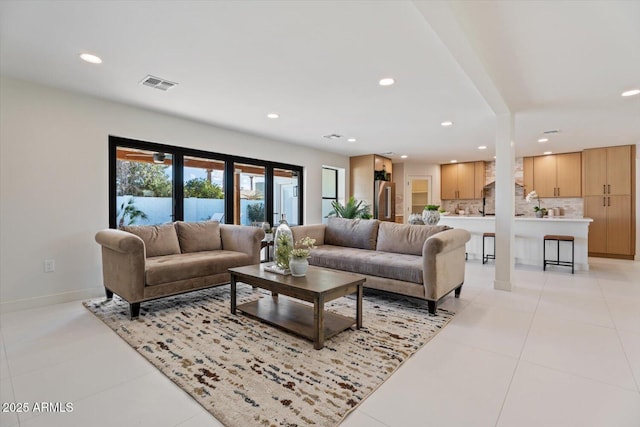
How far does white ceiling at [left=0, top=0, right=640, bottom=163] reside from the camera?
2002 millimetres

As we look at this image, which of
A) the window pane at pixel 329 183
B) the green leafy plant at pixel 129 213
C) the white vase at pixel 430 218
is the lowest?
the white vase at pixel 430 218

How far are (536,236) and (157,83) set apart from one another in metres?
6.30

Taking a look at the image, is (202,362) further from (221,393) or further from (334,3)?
(334,3)

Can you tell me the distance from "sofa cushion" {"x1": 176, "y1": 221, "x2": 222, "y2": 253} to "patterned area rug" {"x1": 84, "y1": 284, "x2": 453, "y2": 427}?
2.71 ft

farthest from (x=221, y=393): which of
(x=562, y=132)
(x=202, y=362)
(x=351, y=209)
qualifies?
(x=562, y=132)

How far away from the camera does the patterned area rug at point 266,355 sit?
162 centimetres

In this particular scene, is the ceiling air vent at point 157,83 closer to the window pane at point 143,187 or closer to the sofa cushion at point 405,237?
the window pane at point 143,187

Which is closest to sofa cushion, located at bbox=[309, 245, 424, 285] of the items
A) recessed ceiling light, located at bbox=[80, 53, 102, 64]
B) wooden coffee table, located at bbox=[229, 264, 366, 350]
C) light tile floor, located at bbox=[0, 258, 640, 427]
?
light tile floor, located at bbox=[0, 258, 640, 427]

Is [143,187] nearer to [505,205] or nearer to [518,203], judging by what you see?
[505,205]

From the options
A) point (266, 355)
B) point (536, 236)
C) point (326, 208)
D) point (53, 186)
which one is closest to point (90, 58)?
A: point (53, 186)

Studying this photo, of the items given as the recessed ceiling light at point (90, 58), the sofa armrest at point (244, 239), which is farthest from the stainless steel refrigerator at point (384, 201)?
the recessed ceiling light at point (90, 58)

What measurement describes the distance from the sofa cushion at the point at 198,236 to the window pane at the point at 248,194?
1143mm

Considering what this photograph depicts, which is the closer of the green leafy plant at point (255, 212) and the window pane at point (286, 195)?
the green leafy plant at point (255, 212)

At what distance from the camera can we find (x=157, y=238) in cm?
361
